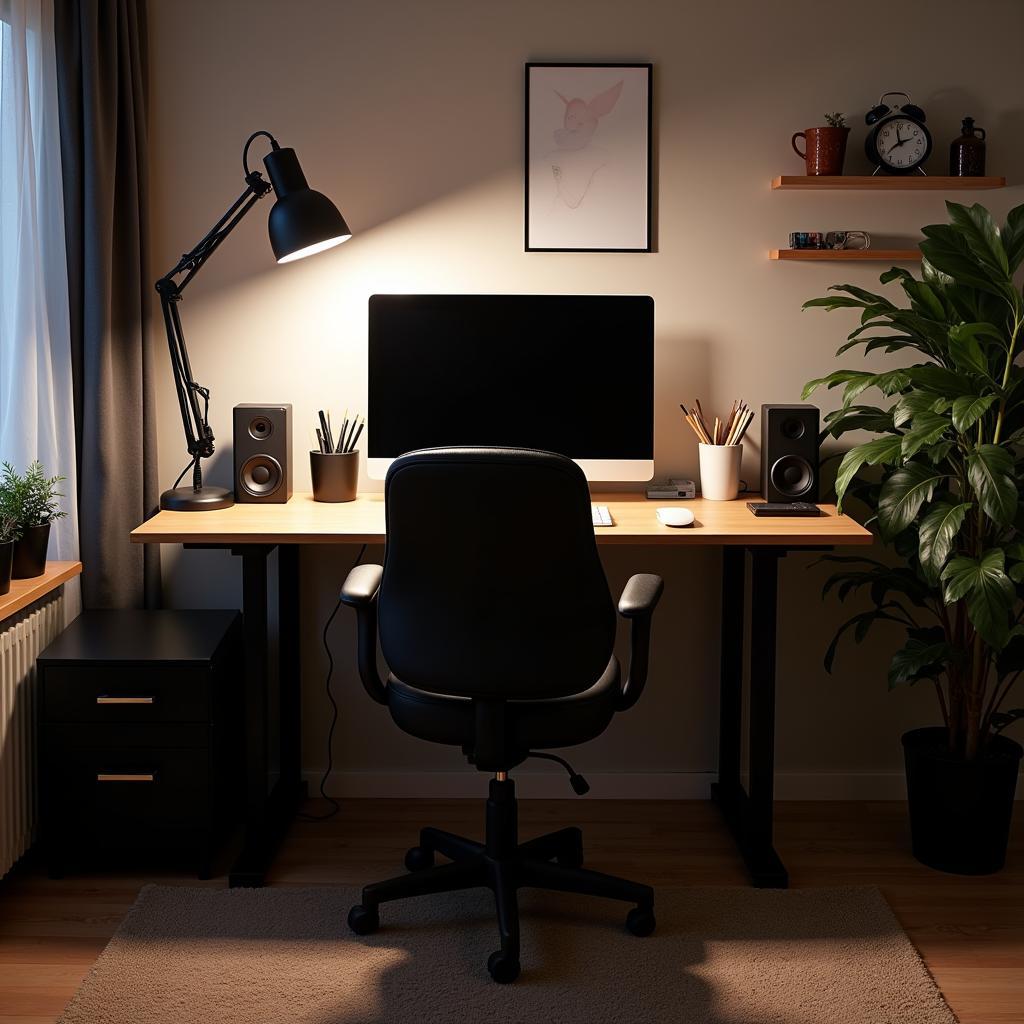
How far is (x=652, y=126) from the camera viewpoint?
9.92 feet

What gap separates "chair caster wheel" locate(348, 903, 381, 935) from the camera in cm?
243

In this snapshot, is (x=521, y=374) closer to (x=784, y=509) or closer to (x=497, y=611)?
(x=784, y=509)

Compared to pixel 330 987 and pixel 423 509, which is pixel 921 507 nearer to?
pixel 423 509

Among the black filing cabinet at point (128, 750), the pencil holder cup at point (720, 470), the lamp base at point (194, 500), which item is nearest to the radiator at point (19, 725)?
the black filing cabinet at point (128, 750)

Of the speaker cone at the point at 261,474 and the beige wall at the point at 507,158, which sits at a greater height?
the beige wall at the point at 507,158

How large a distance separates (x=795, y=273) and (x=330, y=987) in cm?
205

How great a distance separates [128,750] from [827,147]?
220 centimetres

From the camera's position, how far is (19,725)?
2617 millimetres

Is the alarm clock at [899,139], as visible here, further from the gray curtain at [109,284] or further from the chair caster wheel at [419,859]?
the chair caster wheel at [419,859]

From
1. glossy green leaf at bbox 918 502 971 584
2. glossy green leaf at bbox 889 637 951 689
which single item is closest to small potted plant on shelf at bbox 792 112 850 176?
glossy green leaf at bbox 918 502 971 584

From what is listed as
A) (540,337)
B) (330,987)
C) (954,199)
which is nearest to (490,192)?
(540,337)

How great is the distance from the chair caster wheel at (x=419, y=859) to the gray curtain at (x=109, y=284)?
0.96 meters

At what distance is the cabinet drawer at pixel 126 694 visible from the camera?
2615 mm

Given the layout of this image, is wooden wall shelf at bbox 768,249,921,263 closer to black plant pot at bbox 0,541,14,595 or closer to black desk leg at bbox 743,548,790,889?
black desk leg at bbox 743,548,790,889
